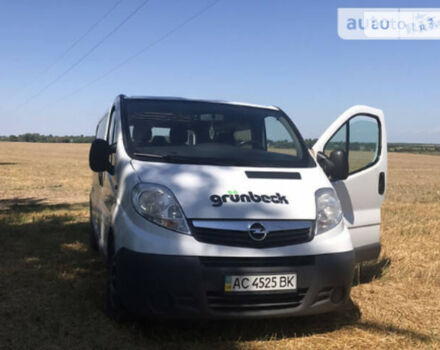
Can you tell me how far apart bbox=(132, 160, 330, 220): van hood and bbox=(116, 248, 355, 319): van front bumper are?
316 mm

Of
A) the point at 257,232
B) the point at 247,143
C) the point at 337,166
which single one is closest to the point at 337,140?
the point at 337,166

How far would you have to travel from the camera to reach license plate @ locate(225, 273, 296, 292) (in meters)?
3.08

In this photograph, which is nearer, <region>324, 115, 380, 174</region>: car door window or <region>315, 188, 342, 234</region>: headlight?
<region>315, 188, 342, 234</region>: headlight

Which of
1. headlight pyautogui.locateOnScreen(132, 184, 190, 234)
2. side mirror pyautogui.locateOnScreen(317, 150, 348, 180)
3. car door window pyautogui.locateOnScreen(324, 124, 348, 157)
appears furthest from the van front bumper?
car door window pyautogui.locateOnScreen(324, 124, 348, 157)

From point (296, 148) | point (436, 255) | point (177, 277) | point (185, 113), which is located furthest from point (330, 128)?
point (436, 255)

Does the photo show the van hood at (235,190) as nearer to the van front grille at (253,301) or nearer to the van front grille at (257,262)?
the van front grille at (257,262)

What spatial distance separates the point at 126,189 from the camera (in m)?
3.43

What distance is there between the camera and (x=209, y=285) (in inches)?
120

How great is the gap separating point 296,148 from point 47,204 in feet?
28.4

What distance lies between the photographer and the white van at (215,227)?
308cm

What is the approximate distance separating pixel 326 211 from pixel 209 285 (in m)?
1.08

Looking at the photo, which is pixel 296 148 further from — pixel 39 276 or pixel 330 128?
pixel 39 276

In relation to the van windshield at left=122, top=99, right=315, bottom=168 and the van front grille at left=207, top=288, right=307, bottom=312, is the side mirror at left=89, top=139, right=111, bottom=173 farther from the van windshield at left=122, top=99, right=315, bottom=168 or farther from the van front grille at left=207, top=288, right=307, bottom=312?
the van front grille at left=207, top=288, right=307, bottom=312

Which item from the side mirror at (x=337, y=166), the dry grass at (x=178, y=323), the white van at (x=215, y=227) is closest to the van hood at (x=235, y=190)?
the white van at (x=215, y=227)
